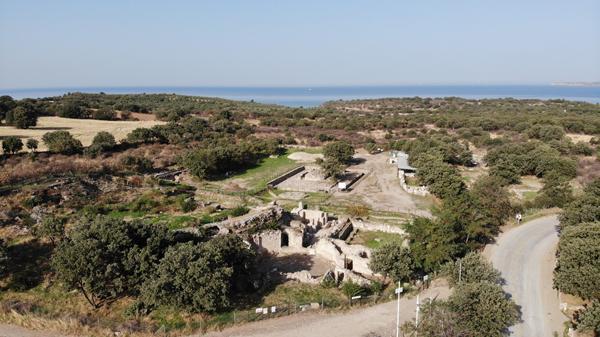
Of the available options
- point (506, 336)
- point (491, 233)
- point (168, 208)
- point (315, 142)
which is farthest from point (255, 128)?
point (506, 336)

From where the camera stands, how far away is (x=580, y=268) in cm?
1812

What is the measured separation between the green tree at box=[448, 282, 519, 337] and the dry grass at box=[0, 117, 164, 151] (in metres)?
47.3

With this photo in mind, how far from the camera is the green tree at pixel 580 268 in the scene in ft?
57.7

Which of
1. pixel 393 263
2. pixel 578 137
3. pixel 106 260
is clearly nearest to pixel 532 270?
pixel 393 263

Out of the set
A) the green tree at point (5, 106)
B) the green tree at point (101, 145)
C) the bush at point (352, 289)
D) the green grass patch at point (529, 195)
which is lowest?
the bush at point (352, 289)

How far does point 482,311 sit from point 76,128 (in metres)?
60.1

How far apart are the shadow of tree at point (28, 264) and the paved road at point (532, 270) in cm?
2192

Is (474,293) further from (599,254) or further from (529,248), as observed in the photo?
(529,248)

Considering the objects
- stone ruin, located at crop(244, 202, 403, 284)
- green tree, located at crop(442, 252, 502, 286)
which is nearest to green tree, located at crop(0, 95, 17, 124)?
stone ruin, located at crop(244, 202, 403, 284)

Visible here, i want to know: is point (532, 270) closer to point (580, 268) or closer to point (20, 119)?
point (580, 268)

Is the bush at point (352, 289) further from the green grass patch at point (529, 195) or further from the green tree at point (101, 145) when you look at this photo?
the green tree at point (101, 145)

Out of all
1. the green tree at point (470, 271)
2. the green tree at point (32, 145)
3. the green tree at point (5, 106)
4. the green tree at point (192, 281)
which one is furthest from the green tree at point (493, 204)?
the green tree at point (5, 106)

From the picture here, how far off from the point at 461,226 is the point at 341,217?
885 cm

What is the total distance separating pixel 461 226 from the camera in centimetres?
2356
